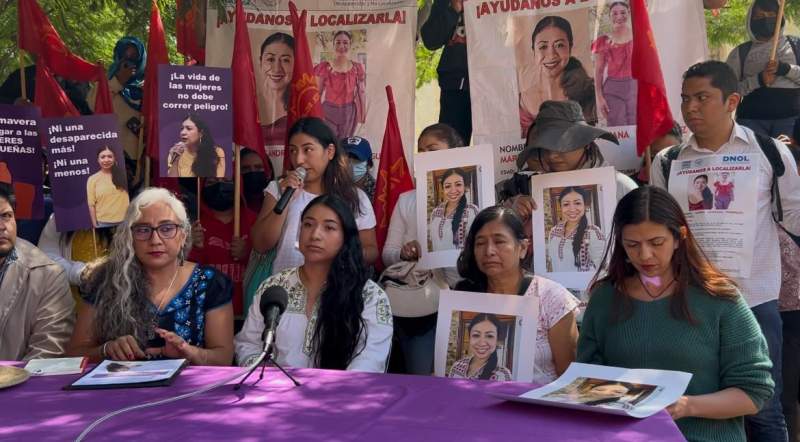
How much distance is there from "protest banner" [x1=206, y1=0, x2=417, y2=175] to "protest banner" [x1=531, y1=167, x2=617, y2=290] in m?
2.14

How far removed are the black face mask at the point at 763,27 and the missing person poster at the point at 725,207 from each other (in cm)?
253

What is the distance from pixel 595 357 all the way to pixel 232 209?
3.33 m

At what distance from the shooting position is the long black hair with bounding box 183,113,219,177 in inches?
226

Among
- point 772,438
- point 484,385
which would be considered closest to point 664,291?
point 484,385

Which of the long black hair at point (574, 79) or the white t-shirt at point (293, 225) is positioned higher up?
the long black hair at point (574, 79)

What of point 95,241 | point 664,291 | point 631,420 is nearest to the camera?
point 631,420

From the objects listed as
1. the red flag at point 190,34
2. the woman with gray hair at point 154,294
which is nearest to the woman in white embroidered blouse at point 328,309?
the woman with gray hair at point 154,294

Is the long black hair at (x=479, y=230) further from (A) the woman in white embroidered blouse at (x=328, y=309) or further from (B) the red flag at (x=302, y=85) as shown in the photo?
(B) the red flag at (x=302, y=85)

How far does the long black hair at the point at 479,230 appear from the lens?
465cm

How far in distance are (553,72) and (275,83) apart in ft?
6.68

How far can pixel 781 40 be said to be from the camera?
7062 millimetres

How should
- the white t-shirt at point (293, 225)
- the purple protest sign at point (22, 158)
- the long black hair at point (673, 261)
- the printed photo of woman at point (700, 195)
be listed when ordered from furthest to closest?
the purple protest sign at point (22, 158), the white t-shirt at point (293, 225), the printed photo of woman at point (700, 195), the long black hair at point (673, 261)

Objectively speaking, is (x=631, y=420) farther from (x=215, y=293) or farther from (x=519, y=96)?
(x=519, y=96)

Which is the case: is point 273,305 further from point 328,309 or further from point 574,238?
point 574,238
